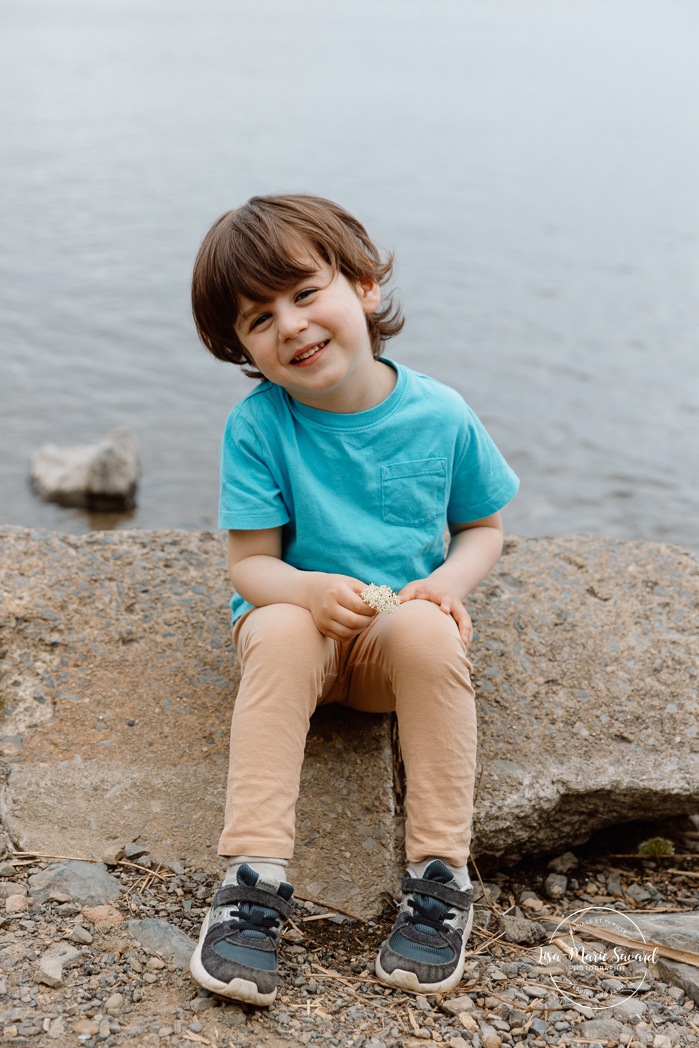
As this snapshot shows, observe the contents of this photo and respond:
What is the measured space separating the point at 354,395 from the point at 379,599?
582 mm

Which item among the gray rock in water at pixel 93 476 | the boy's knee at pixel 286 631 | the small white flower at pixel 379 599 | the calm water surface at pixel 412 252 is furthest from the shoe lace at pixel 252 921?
the gray rock in water at pixel 93 476

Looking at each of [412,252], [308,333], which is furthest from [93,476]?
[412,252]

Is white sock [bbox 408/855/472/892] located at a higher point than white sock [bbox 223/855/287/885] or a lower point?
lower

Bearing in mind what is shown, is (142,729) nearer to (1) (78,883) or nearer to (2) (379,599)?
(1) (78,883)

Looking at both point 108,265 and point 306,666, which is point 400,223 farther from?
point 306,666

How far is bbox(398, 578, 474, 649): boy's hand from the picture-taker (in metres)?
2.43

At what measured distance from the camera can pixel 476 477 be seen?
109 inches

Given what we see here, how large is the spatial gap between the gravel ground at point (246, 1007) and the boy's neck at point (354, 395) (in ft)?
3.74

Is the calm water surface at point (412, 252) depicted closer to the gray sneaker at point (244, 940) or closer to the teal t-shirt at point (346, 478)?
the teal t-shirt at point (346, 478)

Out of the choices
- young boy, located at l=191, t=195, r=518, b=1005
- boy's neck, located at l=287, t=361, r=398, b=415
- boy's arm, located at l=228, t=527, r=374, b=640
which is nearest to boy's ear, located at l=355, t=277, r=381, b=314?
young boy, located at l=191, t=195, r=518, b=1005

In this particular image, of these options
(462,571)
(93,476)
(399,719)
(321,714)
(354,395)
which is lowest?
(93,476)

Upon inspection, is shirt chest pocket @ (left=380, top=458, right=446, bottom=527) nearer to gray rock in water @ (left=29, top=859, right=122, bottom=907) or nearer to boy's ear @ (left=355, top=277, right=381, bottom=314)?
boy's ear @ (left=355, top=277, right=381, bottom=314)

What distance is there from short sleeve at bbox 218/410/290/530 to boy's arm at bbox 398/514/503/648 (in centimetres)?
38

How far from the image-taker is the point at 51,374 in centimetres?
795
